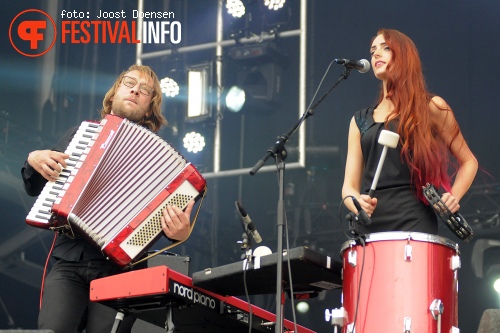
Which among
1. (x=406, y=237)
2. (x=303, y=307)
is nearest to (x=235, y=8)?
(x=303, y=307)

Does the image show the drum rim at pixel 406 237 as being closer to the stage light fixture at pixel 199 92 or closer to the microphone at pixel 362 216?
the microphone at pixel 362 216

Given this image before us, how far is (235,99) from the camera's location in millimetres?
7199

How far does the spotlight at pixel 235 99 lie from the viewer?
23.6 feet

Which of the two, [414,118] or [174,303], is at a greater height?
[414,118]

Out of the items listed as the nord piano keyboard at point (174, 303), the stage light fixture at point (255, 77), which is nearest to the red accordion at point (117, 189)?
the nord piano keyboard at point (174, 303)

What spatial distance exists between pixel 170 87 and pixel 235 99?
58cm

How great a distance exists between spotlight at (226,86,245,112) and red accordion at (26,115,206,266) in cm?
304

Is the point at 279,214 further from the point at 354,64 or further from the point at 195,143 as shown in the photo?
the point at 195,143

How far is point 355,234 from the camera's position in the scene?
344 centimetres

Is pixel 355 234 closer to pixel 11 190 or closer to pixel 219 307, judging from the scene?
pixel 219 307

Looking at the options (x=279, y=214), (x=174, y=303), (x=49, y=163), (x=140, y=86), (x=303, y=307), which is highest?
(x=140, y=86)

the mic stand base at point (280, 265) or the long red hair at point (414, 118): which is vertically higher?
the long red hair at point (414, 118)

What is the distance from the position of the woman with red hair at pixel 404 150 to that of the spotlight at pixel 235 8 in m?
3.40

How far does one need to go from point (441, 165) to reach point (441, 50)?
10.4 ft
